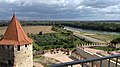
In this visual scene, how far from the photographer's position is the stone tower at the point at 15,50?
12.1 m

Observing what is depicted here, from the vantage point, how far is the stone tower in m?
12.1

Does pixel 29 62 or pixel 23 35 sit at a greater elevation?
pixel 23 35

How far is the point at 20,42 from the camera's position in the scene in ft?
40.4

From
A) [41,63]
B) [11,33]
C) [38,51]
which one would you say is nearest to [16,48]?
[11,33]

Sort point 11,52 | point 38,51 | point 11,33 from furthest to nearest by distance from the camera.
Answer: point 38,51
point 11,33
point 11,52

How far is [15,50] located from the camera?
12.0 metres

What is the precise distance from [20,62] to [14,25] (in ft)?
7.68

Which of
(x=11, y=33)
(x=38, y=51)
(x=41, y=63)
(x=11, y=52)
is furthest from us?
(x=38, y=51)

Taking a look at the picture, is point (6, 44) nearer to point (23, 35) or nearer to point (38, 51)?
point (23, 35)

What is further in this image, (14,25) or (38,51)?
(38,51)

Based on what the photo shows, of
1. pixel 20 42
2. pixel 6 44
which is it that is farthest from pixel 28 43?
pixel 6 44

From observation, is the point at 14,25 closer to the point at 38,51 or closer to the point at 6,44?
the point at 6,44

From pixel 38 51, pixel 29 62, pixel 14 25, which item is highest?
pixel 14 25

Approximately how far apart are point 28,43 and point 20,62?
1.24m
